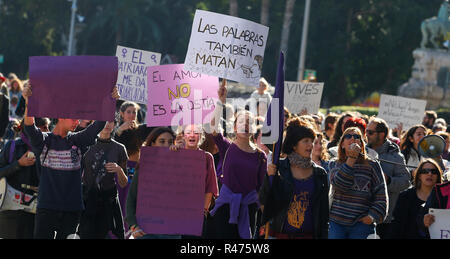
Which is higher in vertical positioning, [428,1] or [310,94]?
[428,1]

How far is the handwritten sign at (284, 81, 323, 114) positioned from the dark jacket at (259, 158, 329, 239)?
23.8ft

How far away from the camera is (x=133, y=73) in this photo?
36.9 feet

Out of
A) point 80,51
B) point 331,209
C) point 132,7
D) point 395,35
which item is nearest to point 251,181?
point 331,209

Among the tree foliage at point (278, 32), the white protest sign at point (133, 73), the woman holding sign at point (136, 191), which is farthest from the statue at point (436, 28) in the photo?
the woman holding sign at point (136, 191)

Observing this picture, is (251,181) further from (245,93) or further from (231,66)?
(245,93)

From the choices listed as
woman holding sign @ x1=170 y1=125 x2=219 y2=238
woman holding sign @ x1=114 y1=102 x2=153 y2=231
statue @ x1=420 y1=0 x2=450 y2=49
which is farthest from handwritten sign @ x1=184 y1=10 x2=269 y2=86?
statue @ x1=420 y1=0 x2=450 y2=49

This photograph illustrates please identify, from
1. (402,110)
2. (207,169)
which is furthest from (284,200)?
(402,110)

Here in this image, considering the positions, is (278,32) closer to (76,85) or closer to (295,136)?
(76,85)

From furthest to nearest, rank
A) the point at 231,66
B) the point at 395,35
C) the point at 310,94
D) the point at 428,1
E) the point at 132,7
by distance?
the point at 132,7, the point at 428,1, the point at 395,35, the point at 310,94, the point at 231,66

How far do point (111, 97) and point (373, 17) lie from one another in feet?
131

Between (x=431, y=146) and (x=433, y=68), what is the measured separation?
23.2 metres

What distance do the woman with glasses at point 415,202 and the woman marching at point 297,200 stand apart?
1004mm

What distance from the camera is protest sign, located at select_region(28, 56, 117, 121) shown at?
6832mm

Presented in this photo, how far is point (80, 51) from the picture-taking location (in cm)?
5634
